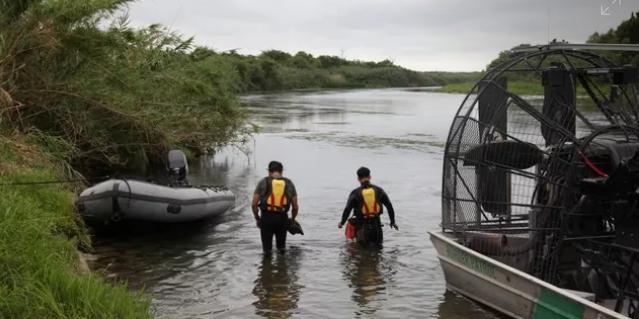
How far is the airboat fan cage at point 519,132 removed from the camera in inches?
285

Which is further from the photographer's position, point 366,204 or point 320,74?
point 320,74

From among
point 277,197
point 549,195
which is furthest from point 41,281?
point 277,197

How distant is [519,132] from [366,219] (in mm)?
3081

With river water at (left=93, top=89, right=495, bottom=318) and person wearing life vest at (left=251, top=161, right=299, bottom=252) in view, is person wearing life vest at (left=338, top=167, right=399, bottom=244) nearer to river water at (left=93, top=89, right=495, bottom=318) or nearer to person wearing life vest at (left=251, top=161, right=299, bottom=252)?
river water at (left=93, top=89, right=495, bottom=318)

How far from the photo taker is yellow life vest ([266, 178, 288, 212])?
9.86 metres

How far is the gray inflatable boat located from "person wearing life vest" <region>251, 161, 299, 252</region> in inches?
78.4

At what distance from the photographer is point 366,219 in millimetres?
10617

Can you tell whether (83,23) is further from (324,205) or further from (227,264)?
(324,205)

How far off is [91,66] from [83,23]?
796 millimetres

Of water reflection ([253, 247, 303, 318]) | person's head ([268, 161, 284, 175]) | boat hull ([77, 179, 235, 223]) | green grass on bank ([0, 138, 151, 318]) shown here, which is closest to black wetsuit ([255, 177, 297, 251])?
person's head ([268, 161, 284, 175])

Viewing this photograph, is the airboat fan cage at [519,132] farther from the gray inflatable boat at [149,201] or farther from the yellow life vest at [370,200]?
the gray inflatable boat at [149,201]

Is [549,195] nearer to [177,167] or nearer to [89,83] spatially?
[177,167]

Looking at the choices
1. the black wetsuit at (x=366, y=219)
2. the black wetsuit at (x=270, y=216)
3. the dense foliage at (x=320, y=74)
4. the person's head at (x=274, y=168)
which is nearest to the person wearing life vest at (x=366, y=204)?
the black wetsuit at (x=366, y=219)

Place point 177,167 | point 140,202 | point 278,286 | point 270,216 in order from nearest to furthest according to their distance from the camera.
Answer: point 278,286
point 270,216
point 140,202
point 177,167
